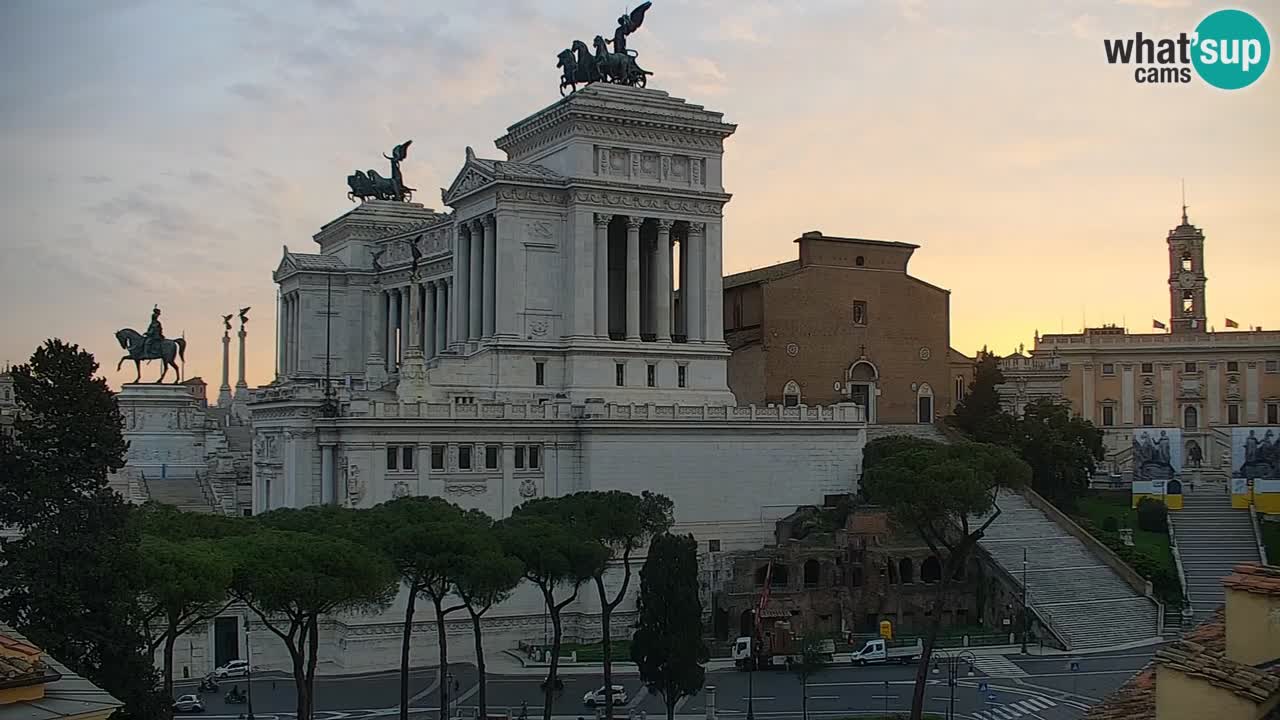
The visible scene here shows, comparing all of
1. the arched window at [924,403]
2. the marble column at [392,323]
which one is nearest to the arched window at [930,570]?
the arched window at [924,403]

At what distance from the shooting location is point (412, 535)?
46.6 metres

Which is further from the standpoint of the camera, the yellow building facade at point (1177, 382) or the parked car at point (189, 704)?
the yellow building facade at point (1177, 382)

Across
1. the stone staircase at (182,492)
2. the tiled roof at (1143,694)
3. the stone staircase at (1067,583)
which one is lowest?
the stone staircase at (1067,583)

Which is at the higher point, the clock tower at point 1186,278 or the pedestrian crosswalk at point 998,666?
the clock tower at point 1186,278

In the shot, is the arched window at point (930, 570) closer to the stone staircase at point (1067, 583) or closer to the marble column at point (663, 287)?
the stone staircase at point (1067, 583)

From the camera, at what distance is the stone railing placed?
2547 inches

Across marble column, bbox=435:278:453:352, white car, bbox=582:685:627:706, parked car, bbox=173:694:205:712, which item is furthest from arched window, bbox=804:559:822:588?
marble column, bbox=435:278:453:352

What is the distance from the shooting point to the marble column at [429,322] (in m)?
94.3

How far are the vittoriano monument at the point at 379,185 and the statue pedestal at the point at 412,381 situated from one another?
40.6 metres

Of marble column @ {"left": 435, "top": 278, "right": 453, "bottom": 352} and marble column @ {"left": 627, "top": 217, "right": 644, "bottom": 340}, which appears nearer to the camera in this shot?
marble column @ {"left": 627, "top": 217, "right": 644, "bottom": 340}

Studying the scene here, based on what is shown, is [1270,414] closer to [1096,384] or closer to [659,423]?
[1096,384]

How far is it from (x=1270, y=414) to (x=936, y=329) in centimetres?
4715

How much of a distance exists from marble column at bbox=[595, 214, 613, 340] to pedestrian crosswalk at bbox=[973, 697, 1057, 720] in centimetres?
→ 3137

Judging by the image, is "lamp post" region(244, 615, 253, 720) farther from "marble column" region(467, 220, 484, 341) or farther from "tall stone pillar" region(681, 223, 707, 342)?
"tall stone pillar" region(681, 223, 707, 342)
